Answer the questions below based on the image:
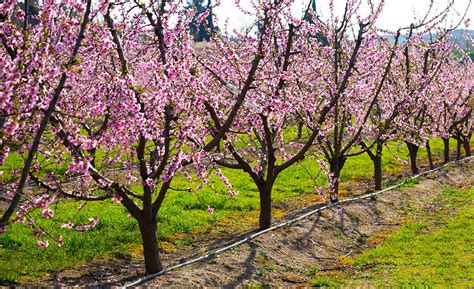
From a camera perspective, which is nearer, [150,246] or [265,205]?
[150,246]

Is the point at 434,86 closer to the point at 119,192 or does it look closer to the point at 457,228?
the point at 457,228

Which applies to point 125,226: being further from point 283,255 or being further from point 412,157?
point 412,157

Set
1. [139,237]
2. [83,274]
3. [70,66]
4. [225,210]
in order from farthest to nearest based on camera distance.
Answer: [225,210] < [139,237] < [83,274] < [70,66]

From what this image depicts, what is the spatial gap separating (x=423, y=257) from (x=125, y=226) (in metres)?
7.40

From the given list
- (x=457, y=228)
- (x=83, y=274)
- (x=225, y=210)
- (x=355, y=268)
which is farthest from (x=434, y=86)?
(x=83, y=274)

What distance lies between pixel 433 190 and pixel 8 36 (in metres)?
17.1

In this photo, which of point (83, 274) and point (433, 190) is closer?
point (83, 274)

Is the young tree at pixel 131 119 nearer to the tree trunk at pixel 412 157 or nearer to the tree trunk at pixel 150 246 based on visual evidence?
the tree trunk at pixel 150 246

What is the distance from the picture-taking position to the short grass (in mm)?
10406

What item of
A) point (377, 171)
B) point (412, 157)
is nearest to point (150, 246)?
point (377, 171)

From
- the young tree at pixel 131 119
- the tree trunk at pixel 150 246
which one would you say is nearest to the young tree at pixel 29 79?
the young tree at pixel 131 119

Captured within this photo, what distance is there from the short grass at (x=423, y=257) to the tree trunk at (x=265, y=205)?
250 cm

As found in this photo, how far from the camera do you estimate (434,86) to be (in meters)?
23.6

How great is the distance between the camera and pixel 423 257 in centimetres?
1226
